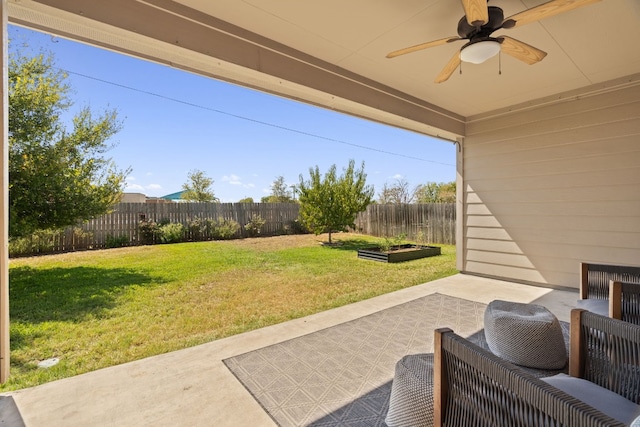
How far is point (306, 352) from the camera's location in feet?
7.95

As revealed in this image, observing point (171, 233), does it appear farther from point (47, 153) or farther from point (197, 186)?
point (197, 186)

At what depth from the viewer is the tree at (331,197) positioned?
28.4 feet

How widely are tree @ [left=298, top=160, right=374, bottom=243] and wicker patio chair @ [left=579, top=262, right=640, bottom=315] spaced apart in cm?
646

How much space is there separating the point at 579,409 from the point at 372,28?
107 inches

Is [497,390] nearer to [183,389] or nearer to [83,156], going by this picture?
[183,389]

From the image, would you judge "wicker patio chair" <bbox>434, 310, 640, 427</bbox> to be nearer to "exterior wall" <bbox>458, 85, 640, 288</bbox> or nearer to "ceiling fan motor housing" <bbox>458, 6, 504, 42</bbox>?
"ceiling fan motor housing" <bbox>458, 6, 504, 42</bbox>

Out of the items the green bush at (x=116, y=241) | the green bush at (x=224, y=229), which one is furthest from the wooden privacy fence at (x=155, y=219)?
the green bush at (x=224, y=229)

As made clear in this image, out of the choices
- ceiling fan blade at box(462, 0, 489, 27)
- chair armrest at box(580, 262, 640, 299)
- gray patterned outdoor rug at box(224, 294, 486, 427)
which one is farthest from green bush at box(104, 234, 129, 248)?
chair armrest at box(580, 262, 640, 299)

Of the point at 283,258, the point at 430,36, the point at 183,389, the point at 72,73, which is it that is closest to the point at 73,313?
the point at 183,389

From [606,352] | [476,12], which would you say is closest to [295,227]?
[476,12]

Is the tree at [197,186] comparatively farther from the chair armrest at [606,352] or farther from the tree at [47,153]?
the chair armrest at [606,352]

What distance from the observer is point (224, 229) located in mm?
8984

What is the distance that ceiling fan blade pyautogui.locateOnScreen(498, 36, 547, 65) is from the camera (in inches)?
85.3

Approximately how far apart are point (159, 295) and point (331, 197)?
18.0 ft
